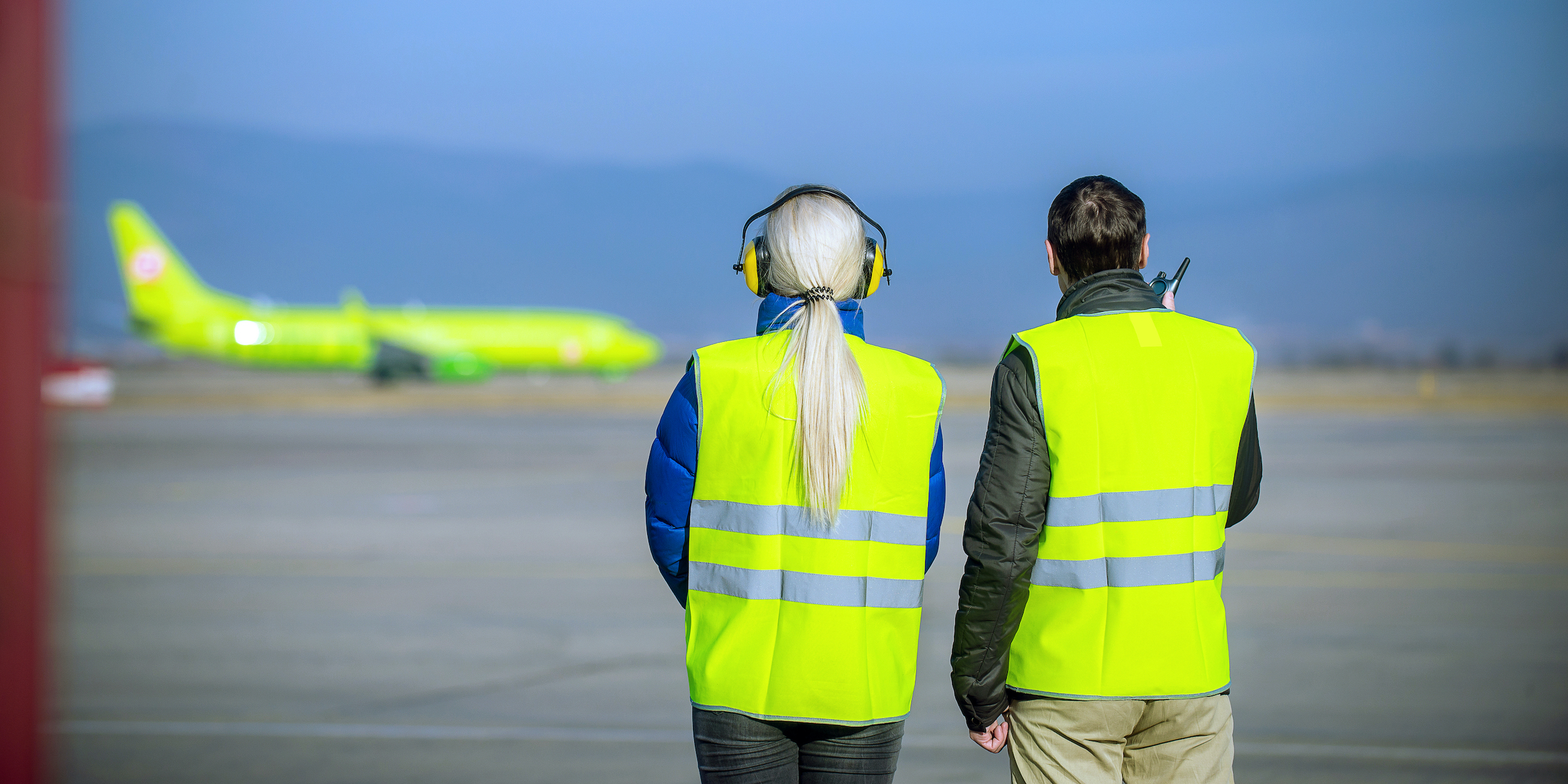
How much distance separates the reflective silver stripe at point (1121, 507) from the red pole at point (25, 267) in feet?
7.15

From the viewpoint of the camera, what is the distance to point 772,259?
2.78 meters

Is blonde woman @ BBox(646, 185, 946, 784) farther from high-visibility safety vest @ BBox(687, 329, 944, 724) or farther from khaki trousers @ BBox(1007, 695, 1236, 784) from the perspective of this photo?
khaki trousers @ BBox(1007, 695, 1236, 784)

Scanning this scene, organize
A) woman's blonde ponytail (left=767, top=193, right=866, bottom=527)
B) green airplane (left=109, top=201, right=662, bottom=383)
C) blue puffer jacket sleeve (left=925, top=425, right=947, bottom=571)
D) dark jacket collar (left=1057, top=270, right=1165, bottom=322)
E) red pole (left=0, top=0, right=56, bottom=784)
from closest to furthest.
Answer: red pole (left=0, top=0, right=56, bottom=784) < woman's blonde ponytail (left=767, top=193, right=866, bottom=527) < blue puffer jacket sleeve (left=925, top=425, right=947, bottom=571) < dark jacket collar (left=1057, top=270, right=1165, bottom=322) < green airplane (left=109, top=201, right=662, bottom=383)

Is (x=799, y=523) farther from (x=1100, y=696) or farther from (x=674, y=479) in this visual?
(x=1100, y=696)

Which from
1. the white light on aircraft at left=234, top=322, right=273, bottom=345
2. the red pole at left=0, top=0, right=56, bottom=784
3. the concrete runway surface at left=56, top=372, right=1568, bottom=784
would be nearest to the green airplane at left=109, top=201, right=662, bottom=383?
the white light on aircraft at left=234, top=322, right=273, bottom=345

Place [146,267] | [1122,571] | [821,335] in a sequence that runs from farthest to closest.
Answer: [146,267], [1122,571], [821,335]

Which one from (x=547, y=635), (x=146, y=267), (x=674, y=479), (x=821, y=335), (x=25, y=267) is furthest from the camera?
(x=146, y=267)

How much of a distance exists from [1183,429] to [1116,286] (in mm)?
372

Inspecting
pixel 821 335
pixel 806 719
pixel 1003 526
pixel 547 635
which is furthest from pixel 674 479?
pixel 547 635

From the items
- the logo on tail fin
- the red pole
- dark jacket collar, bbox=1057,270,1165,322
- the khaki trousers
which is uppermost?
the logo on tail fin

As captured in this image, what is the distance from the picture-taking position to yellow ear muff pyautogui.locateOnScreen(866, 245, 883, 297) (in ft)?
9.70

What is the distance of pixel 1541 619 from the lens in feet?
27.0

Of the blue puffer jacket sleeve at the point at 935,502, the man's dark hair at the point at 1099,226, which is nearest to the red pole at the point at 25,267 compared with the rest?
the blue puffer jacket sleeve at the point at 935,502

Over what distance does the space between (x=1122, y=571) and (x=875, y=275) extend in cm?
89
